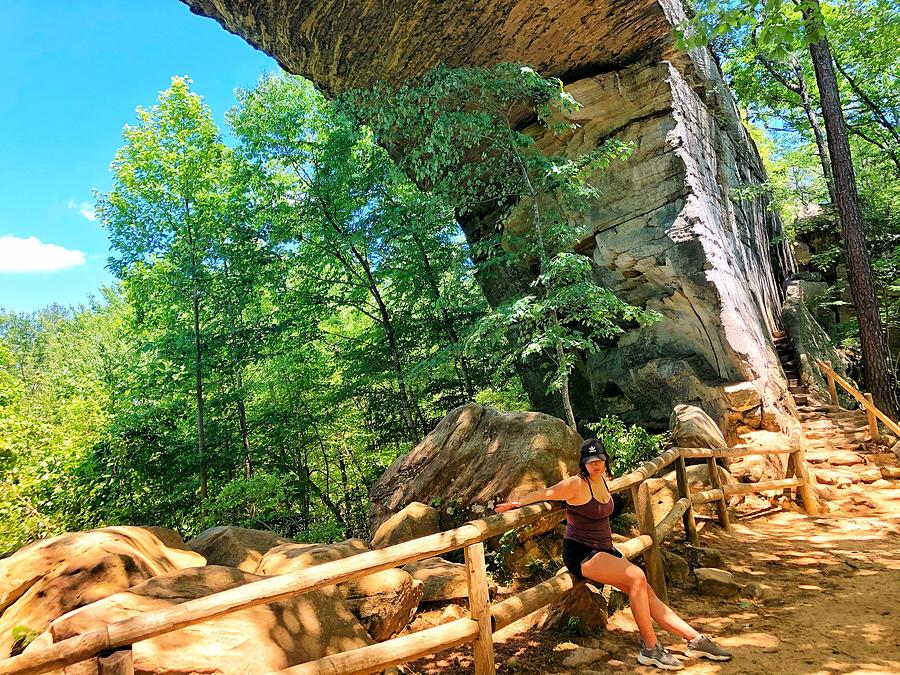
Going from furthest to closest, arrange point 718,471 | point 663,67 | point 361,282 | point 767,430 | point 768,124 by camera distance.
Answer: point 768,124 → point 361,282 → point 663,67 → point 767,430 → point 718,471

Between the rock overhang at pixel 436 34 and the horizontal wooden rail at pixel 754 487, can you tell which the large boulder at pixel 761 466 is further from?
the rock overhang at pixel 436 34

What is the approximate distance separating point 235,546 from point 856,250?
1265cm

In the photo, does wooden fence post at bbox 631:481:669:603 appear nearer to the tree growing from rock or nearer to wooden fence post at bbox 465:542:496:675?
wooden fence post at bbox 465:542:496:675

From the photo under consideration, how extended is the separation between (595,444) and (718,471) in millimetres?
4109

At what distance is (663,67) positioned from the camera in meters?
11.0

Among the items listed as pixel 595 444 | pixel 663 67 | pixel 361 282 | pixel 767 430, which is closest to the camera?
pixel 595 444

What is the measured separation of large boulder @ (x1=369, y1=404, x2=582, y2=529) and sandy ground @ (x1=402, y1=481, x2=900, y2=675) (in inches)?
61.5

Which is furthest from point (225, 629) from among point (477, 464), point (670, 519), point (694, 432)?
point (694, 432)

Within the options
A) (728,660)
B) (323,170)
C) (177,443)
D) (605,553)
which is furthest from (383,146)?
(728,660)

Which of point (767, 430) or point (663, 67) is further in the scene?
point (663, 67)

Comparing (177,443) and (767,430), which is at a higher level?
(177,443)

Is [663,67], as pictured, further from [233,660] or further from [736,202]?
[233,660]

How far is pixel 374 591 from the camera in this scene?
3.63 meters

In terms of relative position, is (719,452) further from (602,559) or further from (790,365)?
(790,365)
